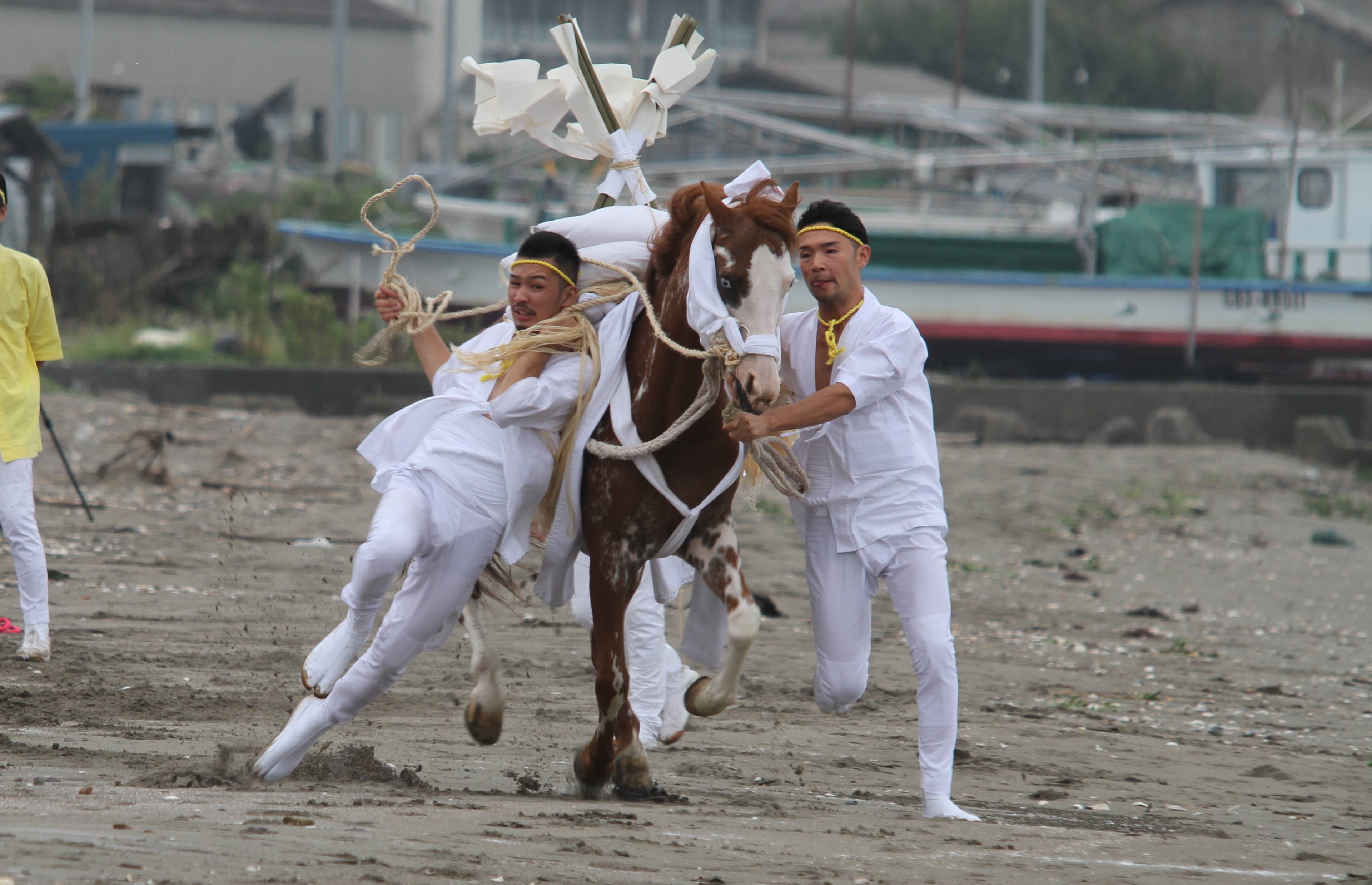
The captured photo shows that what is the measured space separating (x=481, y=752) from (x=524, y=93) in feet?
8.85

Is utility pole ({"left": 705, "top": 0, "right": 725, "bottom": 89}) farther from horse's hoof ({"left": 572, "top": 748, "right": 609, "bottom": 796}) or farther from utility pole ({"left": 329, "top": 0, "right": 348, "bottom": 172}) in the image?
horse's hoof ({"left": 572, "top": 748, "right": 609, "bottom": 796})

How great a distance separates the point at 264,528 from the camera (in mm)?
10812

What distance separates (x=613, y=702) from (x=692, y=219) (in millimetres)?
1625

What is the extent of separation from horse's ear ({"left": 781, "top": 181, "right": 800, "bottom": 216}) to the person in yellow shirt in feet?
12.1

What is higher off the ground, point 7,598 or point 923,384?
point 923,384

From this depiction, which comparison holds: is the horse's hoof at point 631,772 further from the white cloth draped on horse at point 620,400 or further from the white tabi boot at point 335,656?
the white tabi boot at point 335,656

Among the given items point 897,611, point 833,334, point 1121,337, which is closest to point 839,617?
point 897,611

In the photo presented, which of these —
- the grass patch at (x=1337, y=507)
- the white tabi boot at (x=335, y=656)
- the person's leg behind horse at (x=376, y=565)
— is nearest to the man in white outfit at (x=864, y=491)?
the person's leg behind horse at (x=376, y=565)

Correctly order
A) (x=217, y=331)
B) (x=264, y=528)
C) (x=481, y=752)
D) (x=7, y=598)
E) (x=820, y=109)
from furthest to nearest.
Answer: (x=820, y=109), (x=217, y=331), (x=264, y=528), (x=7, y=598), (x=481, y=752)

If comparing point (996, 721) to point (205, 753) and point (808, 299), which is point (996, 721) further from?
point (808, 299)

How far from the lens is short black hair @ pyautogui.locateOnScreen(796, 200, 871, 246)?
5.21m

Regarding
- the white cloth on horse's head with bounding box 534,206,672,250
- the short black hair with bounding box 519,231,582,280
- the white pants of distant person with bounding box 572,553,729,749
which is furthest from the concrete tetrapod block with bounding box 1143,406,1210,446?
the short black hair with bounding box 519,231,582,280

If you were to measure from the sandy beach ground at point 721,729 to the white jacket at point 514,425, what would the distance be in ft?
3.21

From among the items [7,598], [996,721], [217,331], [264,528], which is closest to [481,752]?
[996,721]
